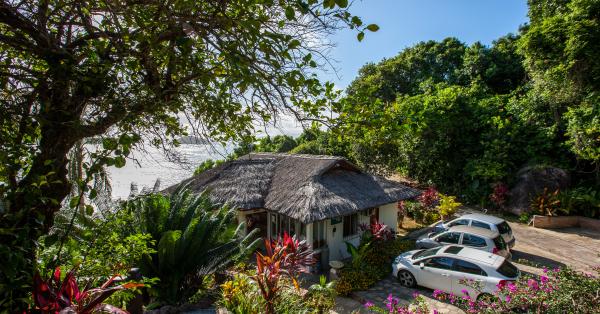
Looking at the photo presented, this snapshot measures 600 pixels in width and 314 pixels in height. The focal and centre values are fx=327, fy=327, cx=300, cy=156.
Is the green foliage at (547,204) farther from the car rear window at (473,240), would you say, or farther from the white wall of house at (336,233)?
the car rear window at (473,240)

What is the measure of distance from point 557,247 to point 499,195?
17.4ft

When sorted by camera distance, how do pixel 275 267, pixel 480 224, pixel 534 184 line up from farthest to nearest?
pixel 534 184, pixel 480 224, pixel 275 267

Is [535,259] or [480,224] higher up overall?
[480,224]

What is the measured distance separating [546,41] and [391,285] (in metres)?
15.6

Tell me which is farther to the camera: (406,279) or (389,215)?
(389,215)

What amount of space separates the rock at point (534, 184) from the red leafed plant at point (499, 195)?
35 cm

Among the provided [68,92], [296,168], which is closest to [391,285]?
[296,168]

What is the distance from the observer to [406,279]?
10375mm

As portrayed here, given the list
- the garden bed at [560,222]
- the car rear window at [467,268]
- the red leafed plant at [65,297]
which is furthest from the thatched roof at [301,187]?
the red leafed plant at [65,297]

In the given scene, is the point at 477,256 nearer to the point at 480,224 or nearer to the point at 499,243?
the point at 499,243

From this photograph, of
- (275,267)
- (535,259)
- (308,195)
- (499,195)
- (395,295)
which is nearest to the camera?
(275,267)

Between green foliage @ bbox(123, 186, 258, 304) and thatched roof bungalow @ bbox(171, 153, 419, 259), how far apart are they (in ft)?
9.29

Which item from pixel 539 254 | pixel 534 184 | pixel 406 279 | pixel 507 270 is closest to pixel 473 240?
pixel 507 270

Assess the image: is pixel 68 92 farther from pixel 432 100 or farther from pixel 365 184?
pixel 432 100
